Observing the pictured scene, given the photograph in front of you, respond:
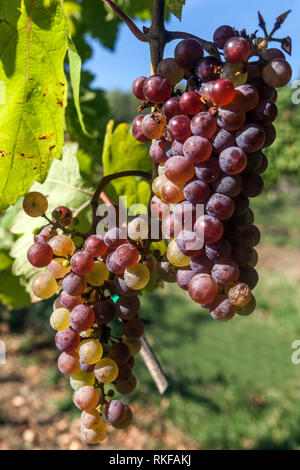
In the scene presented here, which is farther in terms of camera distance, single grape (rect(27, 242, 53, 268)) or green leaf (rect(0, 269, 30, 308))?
green leaf (rect(0, 269, 30, 308))

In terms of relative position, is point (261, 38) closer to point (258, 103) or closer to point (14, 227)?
point (258, 103)

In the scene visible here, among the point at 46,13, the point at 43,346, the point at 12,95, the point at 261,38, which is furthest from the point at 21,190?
the point at 43,346

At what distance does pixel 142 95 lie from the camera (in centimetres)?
58

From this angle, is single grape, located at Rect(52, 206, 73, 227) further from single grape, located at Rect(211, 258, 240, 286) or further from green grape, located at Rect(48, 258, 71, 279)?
single grape, located at Rect(211, 258, 240, 286)

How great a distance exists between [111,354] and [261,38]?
0.48 metres

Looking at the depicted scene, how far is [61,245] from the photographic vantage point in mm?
621

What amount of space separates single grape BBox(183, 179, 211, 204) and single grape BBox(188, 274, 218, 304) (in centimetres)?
10

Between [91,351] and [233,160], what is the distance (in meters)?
0.33

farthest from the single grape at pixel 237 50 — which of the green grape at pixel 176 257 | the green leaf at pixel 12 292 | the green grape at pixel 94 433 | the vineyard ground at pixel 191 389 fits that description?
the vineyard ground at pixel 191 389

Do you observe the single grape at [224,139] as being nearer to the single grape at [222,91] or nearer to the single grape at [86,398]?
the single grape at [222,91]

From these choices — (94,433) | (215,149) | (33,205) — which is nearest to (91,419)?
(94,433)

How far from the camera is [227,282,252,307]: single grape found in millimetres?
548

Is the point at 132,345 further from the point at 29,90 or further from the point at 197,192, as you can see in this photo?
the point at 29,90

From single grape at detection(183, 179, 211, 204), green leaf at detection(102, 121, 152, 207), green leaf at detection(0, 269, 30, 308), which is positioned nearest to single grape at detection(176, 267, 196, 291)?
single grape at detection(183, 179, 211, 204)
